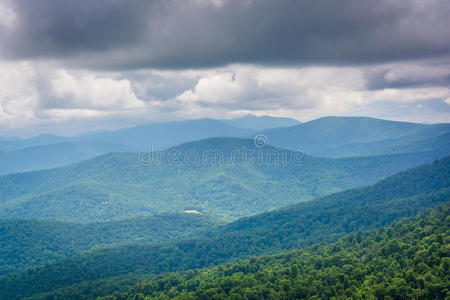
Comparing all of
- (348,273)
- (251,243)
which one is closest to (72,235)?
(251,243)

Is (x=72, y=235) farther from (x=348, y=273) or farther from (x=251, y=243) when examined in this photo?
(x=348, y=273)

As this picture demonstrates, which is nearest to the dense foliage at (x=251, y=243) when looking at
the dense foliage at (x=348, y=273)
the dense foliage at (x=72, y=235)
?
the dense foliage at (x=348, y=273)

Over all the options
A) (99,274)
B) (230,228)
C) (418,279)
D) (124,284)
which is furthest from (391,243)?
(230,228)

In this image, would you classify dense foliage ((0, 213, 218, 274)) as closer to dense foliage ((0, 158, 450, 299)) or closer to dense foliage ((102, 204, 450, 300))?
dense foliage ((0, 158, 450, 299))

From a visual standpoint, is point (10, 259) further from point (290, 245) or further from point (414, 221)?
point (414, 221)

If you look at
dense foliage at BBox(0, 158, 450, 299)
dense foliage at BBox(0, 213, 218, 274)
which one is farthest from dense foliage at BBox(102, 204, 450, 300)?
dense foliage at BBox(0, 213, 218, 274)
